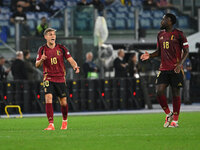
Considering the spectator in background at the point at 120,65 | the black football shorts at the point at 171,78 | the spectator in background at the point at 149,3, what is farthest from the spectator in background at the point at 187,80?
the black football shorts at the point at 171,78

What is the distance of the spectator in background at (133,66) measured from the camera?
22.5 m

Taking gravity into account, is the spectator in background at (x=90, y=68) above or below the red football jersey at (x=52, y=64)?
below

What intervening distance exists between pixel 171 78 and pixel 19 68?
384 inches

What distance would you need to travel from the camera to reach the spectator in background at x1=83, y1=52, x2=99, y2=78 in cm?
2136

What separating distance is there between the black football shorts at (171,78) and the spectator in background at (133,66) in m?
10.2

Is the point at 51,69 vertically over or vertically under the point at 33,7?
under

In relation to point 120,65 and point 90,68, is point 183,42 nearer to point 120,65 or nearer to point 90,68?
point 90,68

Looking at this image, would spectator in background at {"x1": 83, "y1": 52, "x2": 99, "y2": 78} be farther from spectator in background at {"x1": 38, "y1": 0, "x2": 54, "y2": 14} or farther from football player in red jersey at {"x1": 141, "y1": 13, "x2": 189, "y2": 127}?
football player in red jersey at {"x1": 141, "y1": 13, "x2": 189, "y2": 127}

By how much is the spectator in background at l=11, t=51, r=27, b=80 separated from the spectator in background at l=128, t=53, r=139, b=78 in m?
3.87

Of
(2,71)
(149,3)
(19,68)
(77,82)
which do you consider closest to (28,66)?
(19,68)

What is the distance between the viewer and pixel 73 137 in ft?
31.8

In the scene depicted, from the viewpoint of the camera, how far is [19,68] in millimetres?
21047

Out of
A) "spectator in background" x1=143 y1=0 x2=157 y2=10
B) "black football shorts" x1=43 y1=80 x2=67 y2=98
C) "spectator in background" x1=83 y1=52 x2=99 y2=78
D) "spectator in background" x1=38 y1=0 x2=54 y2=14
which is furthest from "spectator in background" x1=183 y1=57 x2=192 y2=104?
"black football shorts" x1=43 y1=80 x2=67 y2=98

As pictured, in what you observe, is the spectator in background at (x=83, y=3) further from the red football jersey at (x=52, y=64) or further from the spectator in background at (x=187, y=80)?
the red football jersey at (x=52, y=64)
